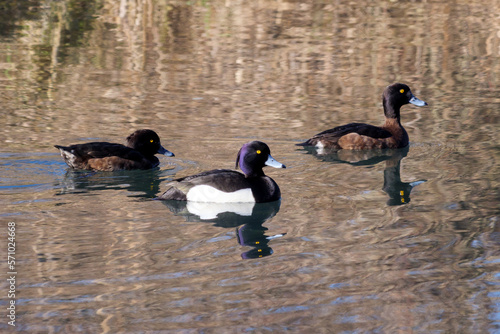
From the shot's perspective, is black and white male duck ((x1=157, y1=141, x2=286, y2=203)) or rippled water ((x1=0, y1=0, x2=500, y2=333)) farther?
black and white male duck ((x1=157, y1=141, x2=286, y2=203))

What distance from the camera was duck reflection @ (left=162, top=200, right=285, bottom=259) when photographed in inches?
348

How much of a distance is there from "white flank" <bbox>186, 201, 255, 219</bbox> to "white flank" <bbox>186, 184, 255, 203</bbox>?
50mm

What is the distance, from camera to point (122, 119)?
15.0m

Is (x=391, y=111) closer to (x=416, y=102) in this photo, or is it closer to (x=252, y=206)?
(x=416, y=102)

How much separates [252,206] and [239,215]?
0.31 m

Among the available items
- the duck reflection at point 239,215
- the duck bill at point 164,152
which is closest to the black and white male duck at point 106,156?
the duck bill at point 164,152

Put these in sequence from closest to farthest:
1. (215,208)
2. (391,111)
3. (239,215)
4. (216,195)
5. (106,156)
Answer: (239,215) → (215,208) → (216,195) → (106,156) → (391,111)

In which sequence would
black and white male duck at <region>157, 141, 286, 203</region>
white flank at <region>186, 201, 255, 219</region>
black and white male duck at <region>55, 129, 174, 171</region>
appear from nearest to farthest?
white flank at <region>186, 201, 255, 219</region> < black and white male duck at <region>157, 141, 286, 203</region> < black and white male duck at <region>55, 129, 174, 171</region>

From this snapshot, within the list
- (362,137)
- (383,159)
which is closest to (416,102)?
(362,137)

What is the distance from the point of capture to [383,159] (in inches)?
515

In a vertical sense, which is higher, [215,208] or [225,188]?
[225,188]

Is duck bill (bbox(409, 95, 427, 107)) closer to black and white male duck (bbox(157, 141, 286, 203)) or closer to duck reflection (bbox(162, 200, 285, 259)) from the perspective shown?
black and white male duck (bbox(157, 141, 286, 203))

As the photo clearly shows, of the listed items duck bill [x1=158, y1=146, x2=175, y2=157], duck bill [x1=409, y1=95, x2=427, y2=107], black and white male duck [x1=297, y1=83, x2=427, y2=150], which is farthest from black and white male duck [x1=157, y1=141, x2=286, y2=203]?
Result: duck bill [x1=409, y1=95, x2=427, y2=107]

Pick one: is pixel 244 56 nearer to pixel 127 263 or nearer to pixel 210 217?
pixel 210 217
